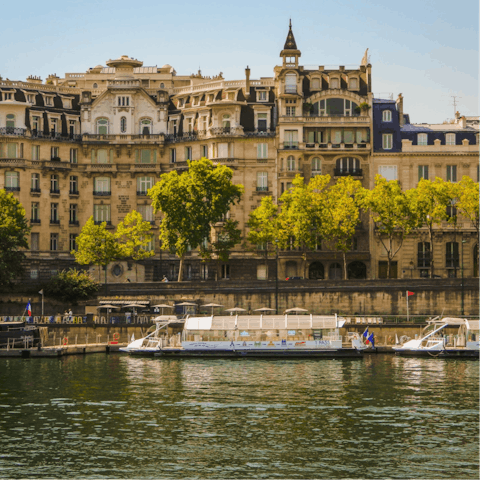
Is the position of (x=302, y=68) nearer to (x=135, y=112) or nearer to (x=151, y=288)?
(x=135, y=112)

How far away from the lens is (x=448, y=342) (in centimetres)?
9025

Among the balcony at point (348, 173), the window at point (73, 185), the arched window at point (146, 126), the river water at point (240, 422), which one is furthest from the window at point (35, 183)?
the river water at point (240, 422)

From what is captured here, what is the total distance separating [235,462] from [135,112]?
85.1 meters

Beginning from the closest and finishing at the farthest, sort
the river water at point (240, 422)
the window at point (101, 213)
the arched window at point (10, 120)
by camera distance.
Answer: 1. the river water at point (240, 422)
2. the arched window at point (10, 120)
3. the window at point (101, 213)

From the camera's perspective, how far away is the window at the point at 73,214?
124 meters

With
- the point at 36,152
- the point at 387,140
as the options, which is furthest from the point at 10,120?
the point at 387,140

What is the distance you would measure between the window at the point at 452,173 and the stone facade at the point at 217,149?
26cm

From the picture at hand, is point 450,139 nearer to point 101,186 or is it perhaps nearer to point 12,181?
point 101,186

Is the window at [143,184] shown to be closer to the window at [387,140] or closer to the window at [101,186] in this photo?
the window at [101,186]

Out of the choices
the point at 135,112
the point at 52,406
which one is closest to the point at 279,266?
the point at 135,112

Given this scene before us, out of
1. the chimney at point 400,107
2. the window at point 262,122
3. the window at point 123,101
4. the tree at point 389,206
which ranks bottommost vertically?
the tree at point 389,206

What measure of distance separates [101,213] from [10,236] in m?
21.3

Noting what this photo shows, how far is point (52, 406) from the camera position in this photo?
61.0 meters

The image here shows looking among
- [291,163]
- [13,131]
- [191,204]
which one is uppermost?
[13,131]
